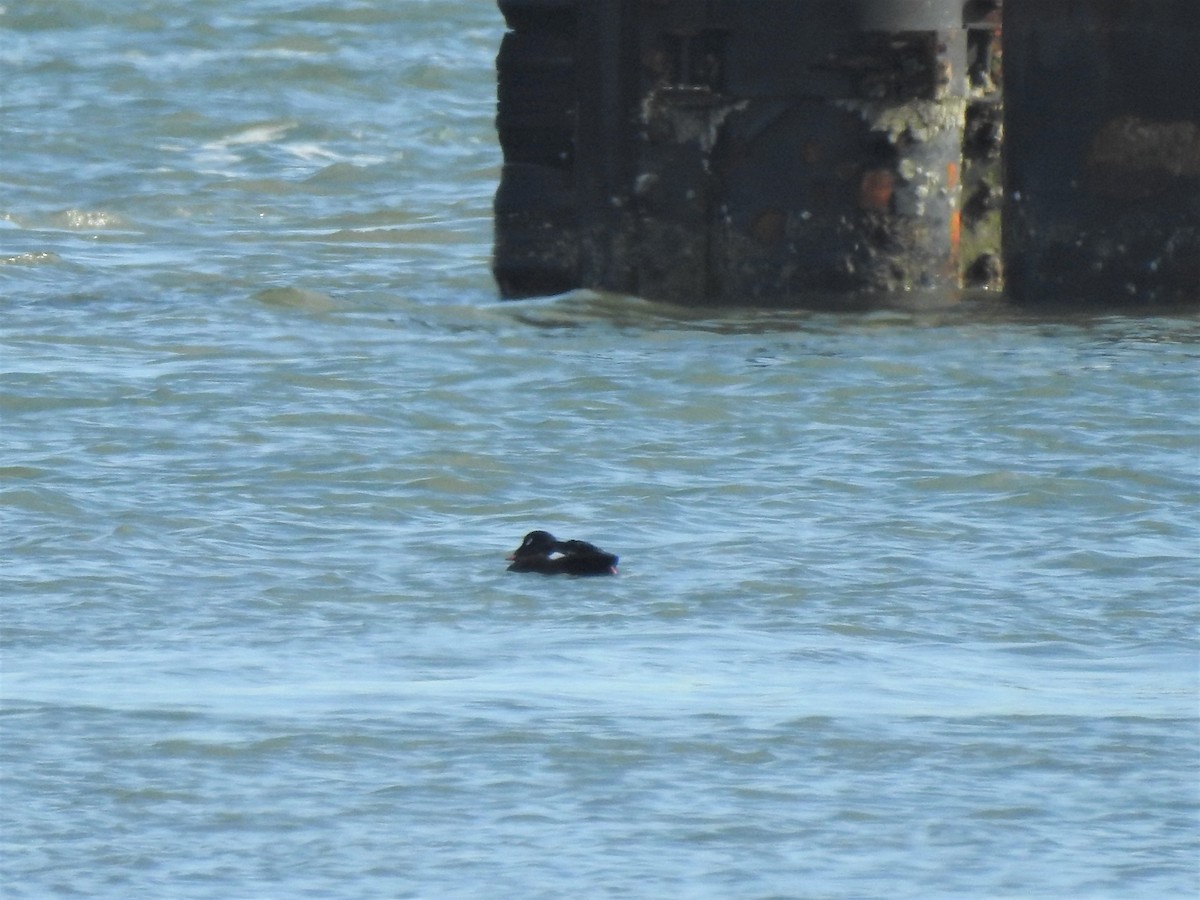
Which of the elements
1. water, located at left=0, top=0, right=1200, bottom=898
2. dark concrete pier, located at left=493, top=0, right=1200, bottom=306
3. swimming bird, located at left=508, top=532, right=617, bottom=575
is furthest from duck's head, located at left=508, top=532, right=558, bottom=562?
dark concrete pier, located at left=493, top=0, right=1200, bottom=306

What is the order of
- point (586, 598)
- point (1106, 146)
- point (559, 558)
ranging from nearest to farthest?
point (586, 598) < point (559, 558) < point (1106, 146)

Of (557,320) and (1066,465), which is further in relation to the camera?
(557,320)

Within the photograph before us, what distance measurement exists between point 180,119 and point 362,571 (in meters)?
16.3

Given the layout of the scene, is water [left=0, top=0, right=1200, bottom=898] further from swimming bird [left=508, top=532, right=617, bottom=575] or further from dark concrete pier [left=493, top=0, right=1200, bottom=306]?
dark concrete pier [left=493, top=0, right=1200, bottom=306]

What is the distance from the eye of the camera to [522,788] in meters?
4.97

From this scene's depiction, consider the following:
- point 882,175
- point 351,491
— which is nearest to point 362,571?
point 351,491

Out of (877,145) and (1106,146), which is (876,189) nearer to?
(877,145)

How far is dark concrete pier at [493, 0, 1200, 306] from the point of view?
1123cm

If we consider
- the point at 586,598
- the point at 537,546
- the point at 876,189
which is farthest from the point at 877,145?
the point at 586,598

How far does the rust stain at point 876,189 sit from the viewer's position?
1161cm

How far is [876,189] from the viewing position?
38.1 ft

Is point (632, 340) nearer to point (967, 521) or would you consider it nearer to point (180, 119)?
point (967, 521)

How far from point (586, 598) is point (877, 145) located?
529 centimetres

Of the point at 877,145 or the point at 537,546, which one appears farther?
the point at 877,145
